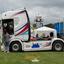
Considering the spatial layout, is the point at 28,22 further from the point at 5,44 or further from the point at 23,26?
the point at 5,44

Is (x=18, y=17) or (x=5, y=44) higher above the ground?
(x=18, y=17)

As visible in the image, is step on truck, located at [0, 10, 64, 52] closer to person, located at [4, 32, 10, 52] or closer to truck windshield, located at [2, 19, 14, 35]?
truck windshield, located at [2, 19, 14, 35]

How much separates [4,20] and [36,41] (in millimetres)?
3149

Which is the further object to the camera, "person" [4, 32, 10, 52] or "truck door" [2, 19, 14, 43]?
"truck door" [2, 19, 14, 43]

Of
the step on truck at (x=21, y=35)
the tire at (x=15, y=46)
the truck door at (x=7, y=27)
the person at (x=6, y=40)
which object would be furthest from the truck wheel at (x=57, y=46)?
the person at (x=6, y=40)

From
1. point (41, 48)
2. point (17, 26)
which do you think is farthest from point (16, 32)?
point (41, 48)

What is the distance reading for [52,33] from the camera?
29.2 metres

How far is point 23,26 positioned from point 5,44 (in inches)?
82.0

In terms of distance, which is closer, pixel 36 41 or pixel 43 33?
pixel 36 41

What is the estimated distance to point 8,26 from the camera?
27.0m

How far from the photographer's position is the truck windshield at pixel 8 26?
26.9 m

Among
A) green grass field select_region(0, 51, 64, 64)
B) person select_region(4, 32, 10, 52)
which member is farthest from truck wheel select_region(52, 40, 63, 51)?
green grass field select_region(0, 51, 64, 64)

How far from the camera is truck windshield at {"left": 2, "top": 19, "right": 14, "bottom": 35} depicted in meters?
26.9

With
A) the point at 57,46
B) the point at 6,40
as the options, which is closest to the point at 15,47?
the point at 6,40
